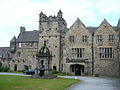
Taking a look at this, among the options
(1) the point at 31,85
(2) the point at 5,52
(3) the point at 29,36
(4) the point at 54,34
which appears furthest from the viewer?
(2) the point at 5,52

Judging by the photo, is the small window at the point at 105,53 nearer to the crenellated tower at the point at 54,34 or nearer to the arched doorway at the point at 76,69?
the arched doorway at the point at 76,69

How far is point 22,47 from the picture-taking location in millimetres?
67875

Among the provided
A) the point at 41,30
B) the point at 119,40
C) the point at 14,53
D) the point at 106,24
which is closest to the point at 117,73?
the point at 119,40

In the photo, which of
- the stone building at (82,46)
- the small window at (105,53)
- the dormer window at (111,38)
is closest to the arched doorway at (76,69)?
the stone building at (82,46)

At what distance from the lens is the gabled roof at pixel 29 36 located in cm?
6766

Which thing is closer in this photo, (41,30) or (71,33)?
(71,33)

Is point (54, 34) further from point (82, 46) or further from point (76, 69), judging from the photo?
point (76, 69)

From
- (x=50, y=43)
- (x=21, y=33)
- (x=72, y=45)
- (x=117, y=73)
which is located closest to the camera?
(x=117, y=73)

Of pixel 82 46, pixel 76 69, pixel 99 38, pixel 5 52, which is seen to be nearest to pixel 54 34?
pixel 82 46

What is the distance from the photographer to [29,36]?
69.6m

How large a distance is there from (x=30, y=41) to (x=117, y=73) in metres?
27.6

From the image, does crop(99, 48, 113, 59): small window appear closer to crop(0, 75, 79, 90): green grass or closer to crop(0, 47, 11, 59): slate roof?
crop(0, 75, 79, 90): green grass

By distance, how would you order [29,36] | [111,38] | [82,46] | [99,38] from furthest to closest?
[29,36] < [82,46] < [99,38] < [111,38]

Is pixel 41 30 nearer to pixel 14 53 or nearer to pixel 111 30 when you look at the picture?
pixel 14 53
